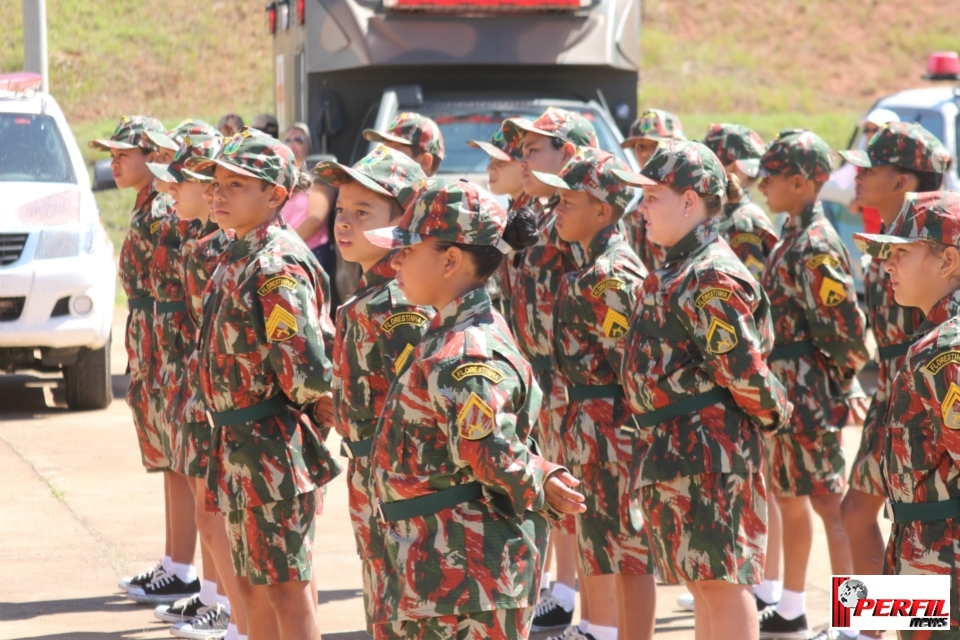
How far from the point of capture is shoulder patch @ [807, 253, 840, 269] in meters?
5.68

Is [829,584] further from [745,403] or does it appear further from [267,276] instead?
[267,276]

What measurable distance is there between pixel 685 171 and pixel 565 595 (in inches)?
95.8

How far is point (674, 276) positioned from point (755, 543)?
3.00 feet

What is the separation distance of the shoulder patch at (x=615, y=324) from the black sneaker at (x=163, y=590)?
2465mm

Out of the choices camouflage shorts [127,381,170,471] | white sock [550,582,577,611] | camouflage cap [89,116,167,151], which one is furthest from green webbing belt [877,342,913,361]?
camouflage cap [89,116,167,151]

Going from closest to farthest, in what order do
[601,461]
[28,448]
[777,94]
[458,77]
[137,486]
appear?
1. [601,461]
2. [137,486]
3. [28,448]
4. [458,77]
5. [777,94]

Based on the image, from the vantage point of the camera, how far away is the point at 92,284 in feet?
31.8

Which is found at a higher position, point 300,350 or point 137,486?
point 300,350

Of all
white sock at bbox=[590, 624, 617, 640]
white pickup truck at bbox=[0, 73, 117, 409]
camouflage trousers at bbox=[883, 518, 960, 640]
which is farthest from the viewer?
white pickup truck at bbox=[0, 73, 117, 409]

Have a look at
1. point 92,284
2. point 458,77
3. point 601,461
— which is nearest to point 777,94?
point 458,77

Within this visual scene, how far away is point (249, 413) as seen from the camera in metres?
4.55

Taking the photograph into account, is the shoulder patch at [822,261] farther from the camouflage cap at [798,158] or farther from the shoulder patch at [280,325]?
the shoulder patch at [280,325]

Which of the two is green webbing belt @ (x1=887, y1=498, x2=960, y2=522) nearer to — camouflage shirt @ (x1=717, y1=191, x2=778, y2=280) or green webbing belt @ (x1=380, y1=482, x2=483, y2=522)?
green webbing belt @ (x1=380, y1=482, x2=483, y2=522)

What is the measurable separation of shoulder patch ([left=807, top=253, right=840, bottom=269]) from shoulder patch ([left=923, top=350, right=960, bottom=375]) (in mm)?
2107
